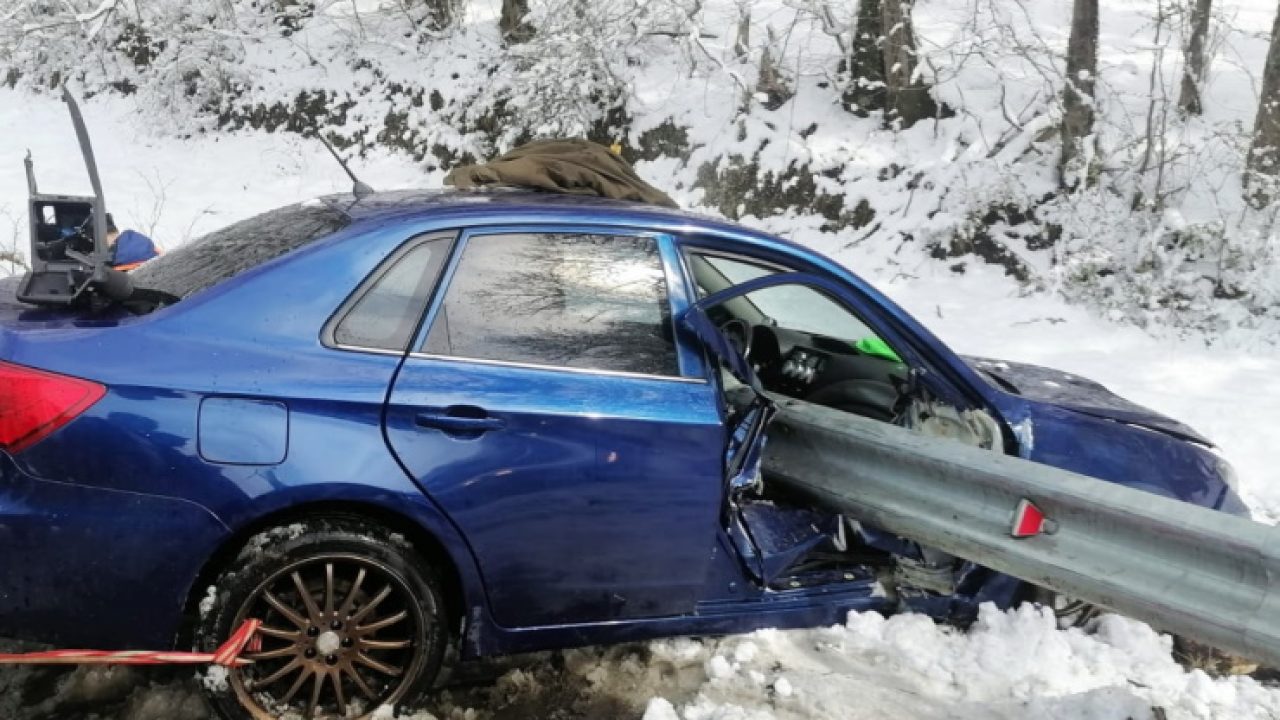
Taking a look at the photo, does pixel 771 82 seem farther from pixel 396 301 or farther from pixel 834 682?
pixel 396 301

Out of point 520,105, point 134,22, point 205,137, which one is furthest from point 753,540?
point 134,22

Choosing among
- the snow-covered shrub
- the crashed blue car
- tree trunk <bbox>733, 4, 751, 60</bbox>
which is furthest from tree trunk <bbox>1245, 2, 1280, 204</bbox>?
the crashed blue car

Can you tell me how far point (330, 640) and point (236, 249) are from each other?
4.07ft

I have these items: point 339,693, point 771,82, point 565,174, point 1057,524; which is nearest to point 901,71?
point 771,82

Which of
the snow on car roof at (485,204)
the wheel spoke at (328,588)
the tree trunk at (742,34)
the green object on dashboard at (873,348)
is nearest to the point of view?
the wheel spoke at (328,588)

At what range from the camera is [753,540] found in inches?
127

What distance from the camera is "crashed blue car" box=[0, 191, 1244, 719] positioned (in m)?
2.46

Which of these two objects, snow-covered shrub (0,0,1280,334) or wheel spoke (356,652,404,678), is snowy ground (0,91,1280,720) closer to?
wheel spoke (356,652,404,678)

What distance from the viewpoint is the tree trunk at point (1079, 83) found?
842 centimetres

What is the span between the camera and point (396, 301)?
108 inches

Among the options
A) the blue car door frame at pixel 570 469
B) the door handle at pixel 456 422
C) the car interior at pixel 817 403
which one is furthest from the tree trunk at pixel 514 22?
the door handle at pixel 456 422

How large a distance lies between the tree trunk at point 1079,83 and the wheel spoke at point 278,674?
7771 millimetres

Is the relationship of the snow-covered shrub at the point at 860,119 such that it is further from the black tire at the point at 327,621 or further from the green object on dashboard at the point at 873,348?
the black tire at the point at 327,621

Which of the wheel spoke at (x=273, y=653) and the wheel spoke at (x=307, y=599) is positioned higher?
the wheel spoke at (x=307, y=599)
